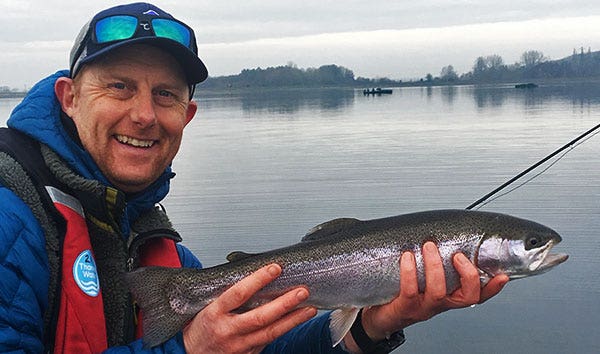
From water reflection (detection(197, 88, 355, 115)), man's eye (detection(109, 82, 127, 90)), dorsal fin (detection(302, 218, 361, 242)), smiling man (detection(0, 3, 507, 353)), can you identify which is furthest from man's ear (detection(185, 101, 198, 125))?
water reflection (detection(197, 88, 355, 115))

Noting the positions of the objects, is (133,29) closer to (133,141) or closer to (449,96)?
(133,141)

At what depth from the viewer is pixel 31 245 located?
2.83 metres

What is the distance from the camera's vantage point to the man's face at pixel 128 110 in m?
3.34

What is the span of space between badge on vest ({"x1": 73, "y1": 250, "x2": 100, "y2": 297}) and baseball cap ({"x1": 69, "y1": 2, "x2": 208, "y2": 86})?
3.36ft

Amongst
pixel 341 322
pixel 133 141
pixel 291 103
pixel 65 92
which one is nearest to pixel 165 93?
pixel 133 141

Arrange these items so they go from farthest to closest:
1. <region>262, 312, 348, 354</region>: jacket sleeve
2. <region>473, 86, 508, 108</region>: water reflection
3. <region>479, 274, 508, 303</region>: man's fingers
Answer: <region>473, 86, 508, 108</region>: water reflection → <region>262, 312, 348, 354</region>: jacket sleeve → <region>479, 274, 508, 303</region>: man's fingers

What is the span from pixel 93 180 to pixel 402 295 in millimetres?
1863

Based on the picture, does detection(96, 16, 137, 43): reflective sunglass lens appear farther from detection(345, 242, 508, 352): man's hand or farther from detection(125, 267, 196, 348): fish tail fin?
detection(345, 242, 508, 352): man's hand

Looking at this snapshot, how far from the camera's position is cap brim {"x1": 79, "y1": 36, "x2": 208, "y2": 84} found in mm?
3262

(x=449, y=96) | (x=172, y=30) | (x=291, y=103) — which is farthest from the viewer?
(x=449, y=96)

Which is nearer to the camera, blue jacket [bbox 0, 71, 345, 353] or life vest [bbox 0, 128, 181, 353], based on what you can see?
blue jacket [bbox 0, 71, 345, 353]

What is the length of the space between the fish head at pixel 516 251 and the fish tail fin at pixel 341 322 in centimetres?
83

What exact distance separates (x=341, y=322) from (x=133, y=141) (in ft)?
5.41

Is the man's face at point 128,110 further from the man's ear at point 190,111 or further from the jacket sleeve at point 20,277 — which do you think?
the jacket sleeve at point 20,277
